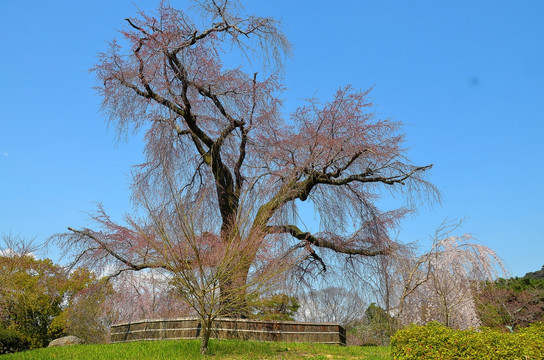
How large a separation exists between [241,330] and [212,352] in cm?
238

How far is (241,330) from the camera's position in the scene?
12.8 metres

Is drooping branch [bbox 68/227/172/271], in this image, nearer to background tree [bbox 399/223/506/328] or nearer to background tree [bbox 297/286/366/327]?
background tree [bbox 399/223/506/328]

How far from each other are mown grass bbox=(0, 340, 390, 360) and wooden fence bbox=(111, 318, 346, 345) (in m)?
0.73

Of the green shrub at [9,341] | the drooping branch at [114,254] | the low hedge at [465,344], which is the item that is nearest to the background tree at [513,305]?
the low hedge at [465,344]

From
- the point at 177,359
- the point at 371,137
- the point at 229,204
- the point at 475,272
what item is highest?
the point at 371,137

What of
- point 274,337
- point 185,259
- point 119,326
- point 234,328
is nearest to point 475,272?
point 274,337

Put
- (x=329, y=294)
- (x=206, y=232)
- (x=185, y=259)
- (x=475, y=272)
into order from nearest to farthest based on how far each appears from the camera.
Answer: (x=185, y=259) < (x=475, y=272) < (x=206, y=232) < (x=329, y=294)

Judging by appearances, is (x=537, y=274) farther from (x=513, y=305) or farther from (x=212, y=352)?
(x=212, y=352)

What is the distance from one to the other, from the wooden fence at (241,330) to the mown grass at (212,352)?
2.40 ft

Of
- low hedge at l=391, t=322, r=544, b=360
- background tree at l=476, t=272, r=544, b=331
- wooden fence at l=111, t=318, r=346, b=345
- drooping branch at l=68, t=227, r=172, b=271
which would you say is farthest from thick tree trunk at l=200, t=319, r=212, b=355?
background tree at l=476, t=272, r=544, b=331

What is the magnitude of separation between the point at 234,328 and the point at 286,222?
11.4ft

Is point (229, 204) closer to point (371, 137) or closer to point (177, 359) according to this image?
point (371, 137)

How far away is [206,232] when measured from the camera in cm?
1327

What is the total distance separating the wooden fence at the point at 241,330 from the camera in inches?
505
